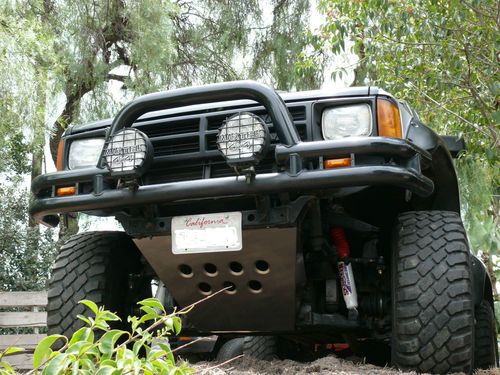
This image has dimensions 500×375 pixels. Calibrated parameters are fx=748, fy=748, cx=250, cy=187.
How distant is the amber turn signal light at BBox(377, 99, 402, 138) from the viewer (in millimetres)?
3242

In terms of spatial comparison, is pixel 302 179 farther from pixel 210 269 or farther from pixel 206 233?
Answer: pixel 210 269

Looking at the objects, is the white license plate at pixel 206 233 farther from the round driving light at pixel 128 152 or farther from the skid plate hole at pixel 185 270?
the round driving light at pixel 128 152

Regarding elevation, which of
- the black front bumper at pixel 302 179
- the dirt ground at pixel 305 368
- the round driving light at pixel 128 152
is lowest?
the dirt ground at pixel 305 368

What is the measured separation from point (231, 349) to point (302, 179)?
2411mm

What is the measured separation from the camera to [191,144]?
353cm

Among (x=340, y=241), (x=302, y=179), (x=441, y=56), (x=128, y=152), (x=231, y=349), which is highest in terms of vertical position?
(x=441, y=56)

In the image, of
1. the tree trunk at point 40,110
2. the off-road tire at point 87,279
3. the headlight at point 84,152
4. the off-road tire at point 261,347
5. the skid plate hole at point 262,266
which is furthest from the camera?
the tree trunk at point 40,110

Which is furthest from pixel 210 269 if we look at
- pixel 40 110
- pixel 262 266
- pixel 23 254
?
pixel 23 254

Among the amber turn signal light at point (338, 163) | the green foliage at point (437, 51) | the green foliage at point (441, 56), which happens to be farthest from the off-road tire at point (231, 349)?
the green foliage at point (437, 51)

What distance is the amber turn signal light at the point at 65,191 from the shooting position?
3549 mm

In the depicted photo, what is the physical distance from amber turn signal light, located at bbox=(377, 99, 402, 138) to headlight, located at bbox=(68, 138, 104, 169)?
1393 mm

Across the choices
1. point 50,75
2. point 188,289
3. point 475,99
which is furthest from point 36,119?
point 188,289

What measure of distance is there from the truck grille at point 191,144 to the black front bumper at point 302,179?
0.70 ft

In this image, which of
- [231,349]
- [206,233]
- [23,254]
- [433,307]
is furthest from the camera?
[23,254]
